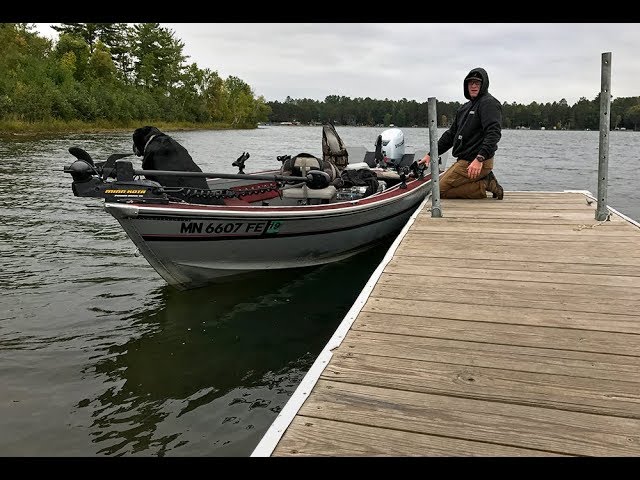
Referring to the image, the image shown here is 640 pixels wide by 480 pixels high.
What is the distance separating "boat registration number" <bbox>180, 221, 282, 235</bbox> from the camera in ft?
17.6

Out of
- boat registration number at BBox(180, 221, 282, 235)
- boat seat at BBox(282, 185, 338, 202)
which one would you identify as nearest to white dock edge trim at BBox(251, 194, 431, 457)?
boat registration number at BBox(180, 221, 282, 235)

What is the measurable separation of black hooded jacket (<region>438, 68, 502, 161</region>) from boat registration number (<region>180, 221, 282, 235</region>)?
2.91m

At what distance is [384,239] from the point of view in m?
8.06

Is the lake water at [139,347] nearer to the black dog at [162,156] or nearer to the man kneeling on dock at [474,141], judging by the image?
the black dog at [162,156]

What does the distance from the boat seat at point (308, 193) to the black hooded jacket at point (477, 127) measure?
6.57 ft

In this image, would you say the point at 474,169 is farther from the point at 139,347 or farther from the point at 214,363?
the point at 139,347

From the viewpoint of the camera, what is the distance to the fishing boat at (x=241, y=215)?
17.0ft

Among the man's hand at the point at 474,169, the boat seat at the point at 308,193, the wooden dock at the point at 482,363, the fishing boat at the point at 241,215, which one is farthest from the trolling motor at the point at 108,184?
the man's hand at the point at 474,169

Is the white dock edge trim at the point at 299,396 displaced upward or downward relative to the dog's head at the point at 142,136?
downward

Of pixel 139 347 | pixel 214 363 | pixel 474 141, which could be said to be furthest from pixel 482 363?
pixel 474 141

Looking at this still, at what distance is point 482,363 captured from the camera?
257cm
